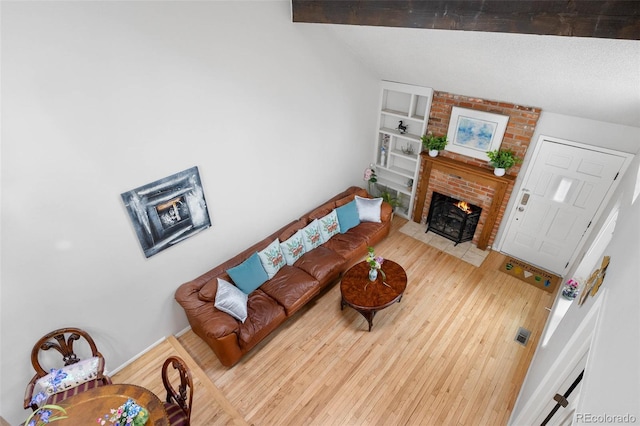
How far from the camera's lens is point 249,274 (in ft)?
11.9

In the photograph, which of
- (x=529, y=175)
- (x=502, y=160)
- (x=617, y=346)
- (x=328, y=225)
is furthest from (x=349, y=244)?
(x=617, y=346)

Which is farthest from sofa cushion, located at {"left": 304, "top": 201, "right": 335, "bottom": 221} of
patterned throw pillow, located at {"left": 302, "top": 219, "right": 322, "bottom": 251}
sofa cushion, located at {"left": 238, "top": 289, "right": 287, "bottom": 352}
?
sofa cushion, located at {"left": 238, "top": 289, "right": 287, "bottom": 352}

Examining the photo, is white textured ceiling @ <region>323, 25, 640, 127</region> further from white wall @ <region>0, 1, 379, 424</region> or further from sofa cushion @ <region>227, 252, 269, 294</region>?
sofa cushion @ <region>227, 252, 269, 294</region>

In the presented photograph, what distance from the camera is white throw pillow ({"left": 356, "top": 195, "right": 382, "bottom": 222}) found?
4.88 m

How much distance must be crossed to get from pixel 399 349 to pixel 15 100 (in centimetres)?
388

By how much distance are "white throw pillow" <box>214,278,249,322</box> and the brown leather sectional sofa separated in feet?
0.17

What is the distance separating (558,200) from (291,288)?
3619mm

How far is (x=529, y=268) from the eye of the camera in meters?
4.60

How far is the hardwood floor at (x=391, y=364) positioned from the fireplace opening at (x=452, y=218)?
0.96 m

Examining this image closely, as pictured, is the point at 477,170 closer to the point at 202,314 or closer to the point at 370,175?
the point at 370,175

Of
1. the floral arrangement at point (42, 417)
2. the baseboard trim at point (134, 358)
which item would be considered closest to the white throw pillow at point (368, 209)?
the baseboard trim at point (134, 358)

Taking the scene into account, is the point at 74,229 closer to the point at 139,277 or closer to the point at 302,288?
the point at 139,277

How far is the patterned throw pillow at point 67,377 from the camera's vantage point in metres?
2.50

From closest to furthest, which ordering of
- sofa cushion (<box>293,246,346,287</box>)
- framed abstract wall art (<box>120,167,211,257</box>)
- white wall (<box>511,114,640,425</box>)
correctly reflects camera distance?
white wall (<box>511,114,640,425</box>) < framed abstract wall art (<box>120,167,211,257</box>) < sofa cushion (<box>293,246,346,287</box>)
